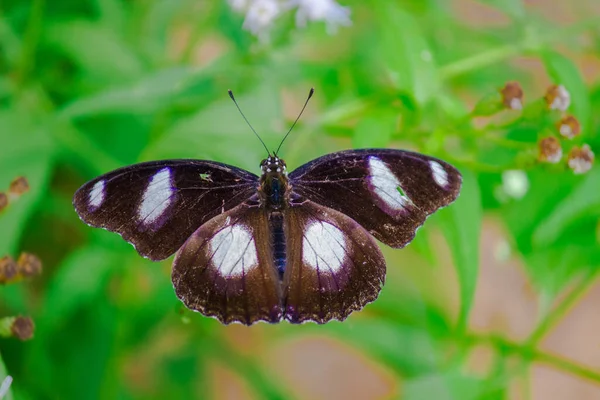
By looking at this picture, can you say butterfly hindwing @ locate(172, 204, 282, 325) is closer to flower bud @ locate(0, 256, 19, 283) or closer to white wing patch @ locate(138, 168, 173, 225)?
white wing patch @ locate(138, 168, 173, 225)

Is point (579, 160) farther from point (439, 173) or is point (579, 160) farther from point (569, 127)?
point (439, 173)

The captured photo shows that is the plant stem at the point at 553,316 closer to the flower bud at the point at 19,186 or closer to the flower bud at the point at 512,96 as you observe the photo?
the flower bud at the point at 512,96

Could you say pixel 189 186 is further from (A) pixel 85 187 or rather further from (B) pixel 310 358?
(B) pixel 310 358

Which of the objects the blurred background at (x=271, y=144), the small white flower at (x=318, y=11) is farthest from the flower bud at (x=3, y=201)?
the small white flower at (x=318, y=11)

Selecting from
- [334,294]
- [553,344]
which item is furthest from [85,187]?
[553,344]

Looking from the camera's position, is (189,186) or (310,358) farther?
(310,358)

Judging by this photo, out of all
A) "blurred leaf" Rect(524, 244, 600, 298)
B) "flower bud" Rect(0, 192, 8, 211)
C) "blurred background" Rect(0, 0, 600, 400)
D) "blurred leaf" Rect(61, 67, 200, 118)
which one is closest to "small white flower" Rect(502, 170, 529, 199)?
"blurred background" Rect(0, 0, 600, 400)
